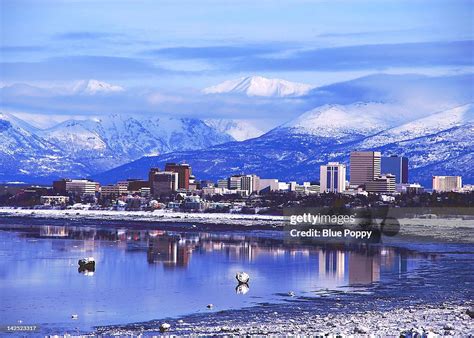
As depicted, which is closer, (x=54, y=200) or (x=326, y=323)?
(x=326, y=323)

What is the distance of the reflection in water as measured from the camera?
30266mm

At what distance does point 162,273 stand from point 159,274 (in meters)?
0.41

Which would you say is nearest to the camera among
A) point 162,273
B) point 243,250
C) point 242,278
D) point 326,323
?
point 326,323

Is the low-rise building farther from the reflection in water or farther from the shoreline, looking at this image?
the shoreline

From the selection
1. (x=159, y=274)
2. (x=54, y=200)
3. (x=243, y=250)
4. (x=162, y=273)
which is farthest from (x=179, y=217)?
(x=159, y=274)

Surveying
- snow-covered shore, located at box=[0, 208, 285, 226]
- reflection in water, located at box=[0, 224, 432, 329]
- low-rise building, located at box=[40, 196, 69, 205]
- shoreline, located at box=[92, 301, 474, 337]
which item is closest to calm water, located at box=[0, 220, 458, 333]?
reflection in water, located at box=[0, 224, 432, 329]

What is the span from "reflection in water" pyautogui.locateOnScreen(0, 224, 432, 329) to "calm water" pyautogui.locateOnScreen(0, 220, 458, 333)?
3cm

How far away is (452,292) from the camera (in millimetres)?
34406

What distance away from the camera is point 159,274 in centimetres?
3972

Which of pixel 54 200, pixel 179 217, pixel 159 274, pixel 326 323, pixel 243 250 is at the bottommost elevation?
pixel 326 323

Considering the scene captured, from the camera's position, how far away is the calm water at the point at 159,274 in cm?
2977

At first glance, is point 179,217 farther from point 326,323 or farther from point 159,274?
point 326,323

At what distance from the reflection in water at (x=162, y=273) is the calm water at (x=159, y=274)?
29mm

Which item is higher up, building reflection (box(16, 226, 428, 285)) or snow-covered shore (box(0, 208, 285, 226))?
snow-covered shore (box(0, 208, 285, 226))
